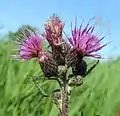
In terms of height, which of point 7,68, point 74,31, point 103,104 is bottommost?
point 103,104

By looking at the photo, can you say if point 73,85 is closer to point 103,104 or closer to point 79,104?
point 79,104

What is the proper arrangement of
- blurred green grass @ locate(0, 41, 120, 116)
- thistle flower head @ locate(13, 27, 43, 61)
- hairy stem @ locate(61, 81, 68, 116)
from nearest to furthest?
hairy stem @ locate(61, 81, 68, 116) → thistle flower head @ locate(13, 27, 43, 61) → blurred green grass @ locate(0, 41, 120, 116)

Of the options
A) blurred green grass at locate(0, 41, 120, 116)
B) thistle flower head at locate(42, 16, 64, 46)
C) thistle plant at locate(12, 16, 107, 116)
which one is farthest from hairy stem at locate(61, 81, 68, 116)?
blurred green grass at locate(0, 41, 120, 116)

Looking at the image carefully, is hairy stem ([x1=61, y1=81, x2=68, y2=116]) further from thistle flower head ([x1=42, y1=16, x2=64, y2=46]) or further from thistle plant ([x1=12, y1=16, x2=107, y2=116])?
thistle flower head ([x1=42, y1=16, x2=64, y2=46])

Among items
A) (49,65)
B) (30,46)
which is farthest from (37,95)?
(49,65)

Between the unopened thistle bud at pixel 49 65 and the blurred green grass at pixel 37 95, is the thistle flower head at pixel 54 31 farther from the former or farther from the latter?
the blurred green grass at pixel 37 95

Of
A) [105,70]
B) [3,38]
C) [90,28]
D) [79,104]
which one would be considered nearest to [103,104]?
[79,104]

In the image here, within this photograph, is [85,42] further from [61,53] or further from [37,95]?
[37,95]

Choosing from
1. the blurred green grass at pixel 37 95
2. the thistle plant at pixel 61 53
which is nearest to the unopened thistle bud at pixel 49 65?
the thistle plant at pixel 61 53
